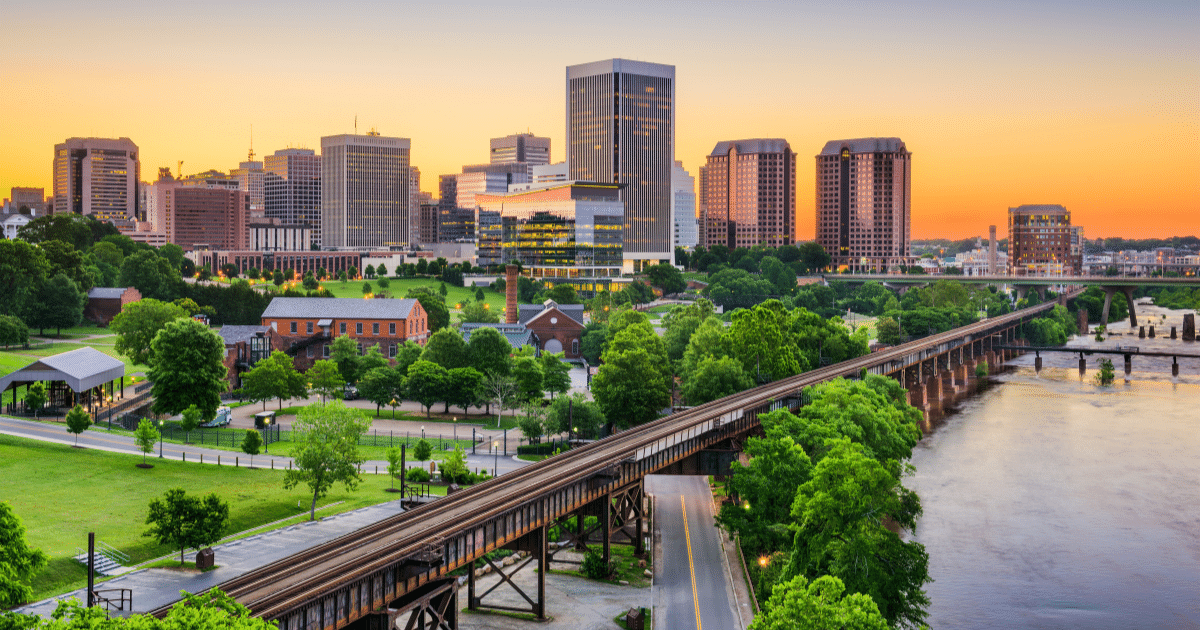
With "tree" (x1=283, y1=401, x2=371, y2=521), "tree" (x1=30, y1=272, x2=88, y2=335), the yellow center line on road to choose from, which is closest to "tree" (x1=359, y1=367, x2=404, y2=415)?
the yellow center line on road

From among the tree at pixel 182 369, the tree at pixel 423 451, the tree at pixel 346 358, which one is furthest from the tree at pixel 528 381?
the tree at pixel 182 369

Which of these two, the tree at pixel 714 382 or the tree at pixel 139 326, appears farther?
the tree at pixel 139 326

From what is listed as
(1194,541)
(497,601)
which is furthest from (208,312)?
(1194,541)

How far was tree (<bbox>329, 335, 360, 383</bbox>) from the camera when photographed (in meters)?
115

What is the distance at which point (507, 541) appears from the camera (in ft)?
162

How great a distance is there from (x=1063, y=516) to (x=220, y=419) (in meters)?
69.5

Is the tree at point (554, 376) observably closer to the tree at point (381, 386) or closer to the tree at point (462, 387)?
the tree at point (462, 387)

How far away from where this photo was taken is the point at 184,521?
5328 cm

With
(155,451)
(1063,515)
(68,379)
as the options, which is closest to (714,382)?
(1063,515)

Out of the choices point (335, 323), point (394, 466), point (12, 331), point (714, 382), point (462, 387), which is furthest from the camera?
point (335, 323)

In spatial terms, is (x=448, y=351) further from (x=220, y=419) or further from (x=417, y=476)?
(x=417, y=476)

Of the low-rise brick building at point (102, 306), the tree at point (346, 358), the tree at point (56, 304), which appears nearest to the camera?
the tree at point (346, 358)

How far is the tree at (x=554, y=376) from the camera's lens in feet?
358

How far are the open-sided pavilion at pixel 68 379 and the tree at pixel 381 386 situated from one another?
22.4 meters
